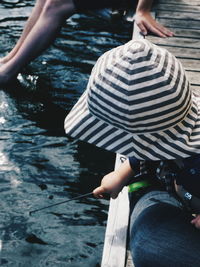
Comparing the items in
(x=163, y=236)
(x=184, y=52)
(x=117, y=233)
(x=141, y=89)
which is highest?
(x=141, y=89)

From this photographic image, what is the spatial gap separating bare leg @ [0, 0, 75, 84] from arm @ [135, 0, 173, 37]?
21.8 inches

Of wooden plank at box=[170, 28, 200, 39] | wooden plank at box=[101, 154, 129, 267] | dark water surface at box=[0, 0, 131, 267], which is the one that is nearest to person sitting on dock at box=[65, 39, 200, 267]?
wooden plank at box=[101, 154, 129, 267]

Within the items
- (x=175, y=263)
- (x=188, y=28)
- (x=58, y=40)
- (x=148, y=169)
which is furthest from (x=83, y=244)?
(x=58, y=40)

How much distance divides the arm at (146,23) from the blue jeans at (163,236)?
2205 mm

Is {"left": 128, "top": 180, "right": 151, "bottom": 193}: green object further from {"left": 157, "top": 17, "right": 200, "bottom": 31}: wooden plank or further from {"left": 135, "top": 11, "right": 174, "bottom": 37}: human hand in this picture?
{"left": 157, "top": 17, "right": 200, "bottom": 31}: wooden plank

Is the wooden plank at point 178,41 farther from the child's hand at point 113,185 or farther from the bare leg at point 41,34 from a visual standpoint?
the child's hand at point 113,185

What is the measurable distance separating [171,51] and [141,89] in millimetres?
2203

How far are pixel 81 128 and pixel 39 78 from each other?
2515 millimetres

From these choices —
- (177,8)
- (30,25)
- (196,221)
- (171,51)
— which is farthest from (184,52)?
(196,221)

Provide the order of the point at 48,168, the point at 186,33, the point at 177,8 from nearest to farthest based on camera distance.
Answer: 1. the point at 48,168
2. the point at 186,33
3. the point at 177,8

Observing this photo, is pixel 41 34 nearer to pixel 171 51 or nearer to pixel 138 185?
pixel 171 51

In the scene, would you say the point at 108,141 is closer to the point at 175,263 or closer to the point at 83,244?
the point at 175,263

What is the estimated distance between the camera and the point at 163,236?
1.95m

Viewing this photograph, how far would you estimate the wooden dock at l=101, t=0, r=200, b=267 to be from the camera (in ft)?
7.06
